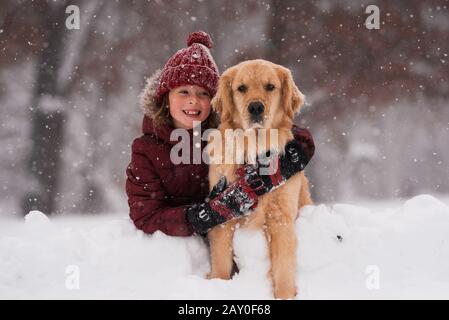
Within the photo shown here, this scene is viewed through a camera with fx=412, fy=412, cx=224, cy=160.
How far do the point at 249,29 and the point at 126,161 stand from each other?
3360 mm

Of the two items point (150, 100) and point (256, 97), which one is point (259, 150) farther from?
point (150, 100)

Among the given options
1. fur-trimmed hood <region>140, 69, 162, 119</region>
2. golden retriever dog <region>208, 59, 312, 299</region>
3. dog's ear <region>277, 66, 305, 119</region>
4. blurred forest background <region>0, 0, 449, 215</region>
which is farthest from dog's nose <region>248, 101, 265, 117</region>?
blurred forest background <region>0, 0, 449, 215</region>

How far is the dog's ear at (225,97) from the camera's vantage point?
289 cm

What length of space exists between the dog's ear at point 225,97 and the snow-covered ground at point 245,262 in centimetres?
84

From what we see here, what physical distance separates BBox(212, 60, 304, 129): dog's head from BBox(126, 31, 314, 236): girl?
0.21 metres

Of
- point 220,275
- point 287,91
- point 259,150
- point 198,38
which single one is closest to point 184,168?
point 259,150

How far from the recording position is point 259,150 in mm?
2842

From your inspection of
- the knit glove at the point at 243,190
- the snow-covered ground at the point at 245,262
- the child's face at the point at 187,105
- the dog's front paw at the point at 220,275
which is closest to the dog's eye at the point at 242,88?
the child's face at the point at 187,105

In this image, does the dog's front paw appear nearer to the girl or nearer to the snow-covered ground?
the snow-covered ground

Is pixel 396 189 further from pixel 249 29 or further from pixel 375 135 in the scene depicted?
pixel 249 29

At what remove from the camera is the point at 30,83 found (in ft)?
24.4

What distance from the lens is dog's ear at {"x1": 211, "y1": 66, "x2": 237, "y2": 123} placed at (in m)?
2.89

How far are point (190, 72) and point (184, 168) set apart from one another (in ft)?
2.31

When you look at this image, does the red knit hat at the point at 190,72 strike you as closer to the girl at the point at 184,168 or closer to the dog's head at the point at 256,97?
the girl at the point at 184,168
